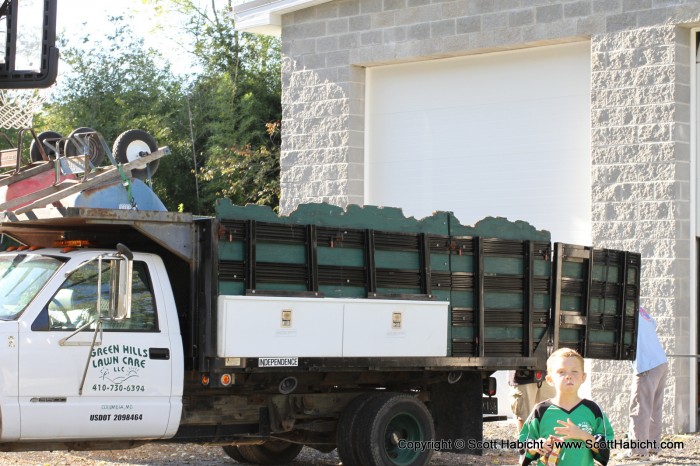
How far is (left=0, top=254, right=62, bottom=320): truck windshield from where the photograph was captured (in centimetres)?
892

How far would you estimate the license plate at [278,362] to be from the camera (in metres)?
9.50

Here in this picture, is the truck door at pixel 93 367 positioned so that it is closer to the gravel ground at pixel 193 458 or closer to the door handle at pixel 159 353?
the door handle at pixel 159 353

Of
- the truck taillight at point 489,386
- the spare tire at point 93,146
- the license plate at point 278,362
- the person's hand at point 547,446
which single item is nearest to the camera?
the person's hand at point 547,446

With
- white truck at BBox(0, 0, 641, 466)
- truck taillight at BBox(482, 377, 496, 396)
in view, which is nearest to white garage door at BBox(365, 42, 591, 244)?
white truck at BBox(0, 0, 641, 466)

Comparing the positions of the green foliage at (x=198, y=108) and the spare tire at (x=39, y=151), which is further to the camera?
the green foliage at (x=198, y=108)

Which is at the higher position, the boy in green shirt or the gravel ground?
the boy in green shirt

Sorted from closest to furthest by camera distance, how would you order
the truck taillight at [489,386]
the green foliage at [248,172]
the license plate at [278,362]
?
1. the license plate at [278,362]
2. the truck taillight at [489,386]
3. the green foliage at [248,172]

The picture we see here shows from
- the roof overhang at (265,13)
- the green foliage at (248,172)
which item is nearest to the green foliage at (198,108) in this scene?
the green foliage at (248,172)

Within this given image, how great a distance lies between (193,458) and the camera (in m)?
12.2

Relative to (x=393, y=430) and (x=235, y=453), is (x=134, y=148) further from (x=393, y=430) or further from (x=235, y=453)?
(x=393, y=430)

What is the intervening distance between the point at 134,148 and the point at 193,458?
334cm

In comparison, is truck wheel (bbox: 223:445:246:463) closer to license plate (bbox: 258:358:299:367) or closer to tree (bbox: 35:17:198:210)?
license plate (bbox: 258:358:299:367)

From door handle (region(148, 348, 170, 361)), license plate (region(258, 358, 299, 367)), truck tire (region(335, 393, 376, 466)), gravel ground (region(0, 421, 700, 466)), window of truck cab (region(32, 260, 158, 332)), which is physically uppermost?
window of truck cab (region(32, 260, 158, 332))

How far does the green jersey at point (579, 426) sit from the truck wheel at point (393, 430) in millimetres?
4159
